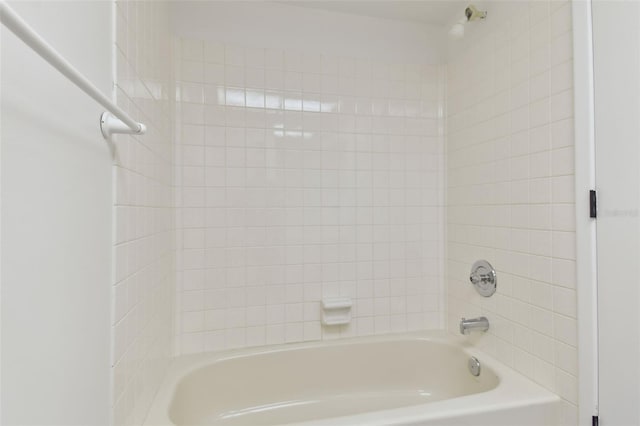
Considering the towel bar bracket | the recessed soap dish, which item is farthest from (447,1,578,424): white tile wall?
the towel bar bracket

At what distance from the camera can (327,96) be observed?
182 cm

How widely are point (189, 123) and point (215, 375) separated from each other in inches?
51.0

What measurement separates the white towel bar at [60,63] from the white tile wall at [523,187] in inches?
56.2

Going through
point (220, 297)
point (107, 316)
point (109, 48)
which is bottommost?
point (220, 297)

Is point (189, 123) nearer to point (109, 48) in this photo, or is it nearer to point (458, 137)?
point (109, 48)

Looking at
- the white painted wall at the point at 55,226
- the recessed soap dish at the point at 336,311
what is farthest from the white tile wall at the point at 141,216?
the recessed soap dish at the point at 336,311

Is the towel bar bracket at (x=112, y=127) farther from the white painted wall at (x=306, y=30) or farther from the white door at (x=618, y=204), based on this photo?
the white door at (x=618, y=204)

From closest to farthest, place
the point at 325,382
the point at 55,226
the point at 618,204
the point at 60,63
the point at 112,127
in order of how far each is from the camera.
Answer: the point at 60,63, the point at 55,226, the point at 112,127, the point at 618,204, the point at 325,382

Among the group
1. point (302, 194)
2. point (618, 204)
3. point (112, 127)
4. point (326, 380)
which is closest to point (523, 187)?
point (618, 204)

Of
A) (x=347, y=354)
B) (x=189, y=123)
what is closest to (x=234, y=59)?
(x=189, y=123)

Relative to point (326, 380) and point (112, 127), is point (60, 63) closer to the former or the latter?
point (112, 127)

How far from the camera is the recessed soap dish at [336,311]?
1.74m

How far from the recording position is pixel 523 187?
4.45ft

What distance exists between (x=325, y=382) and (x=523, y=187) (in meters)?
1.39
